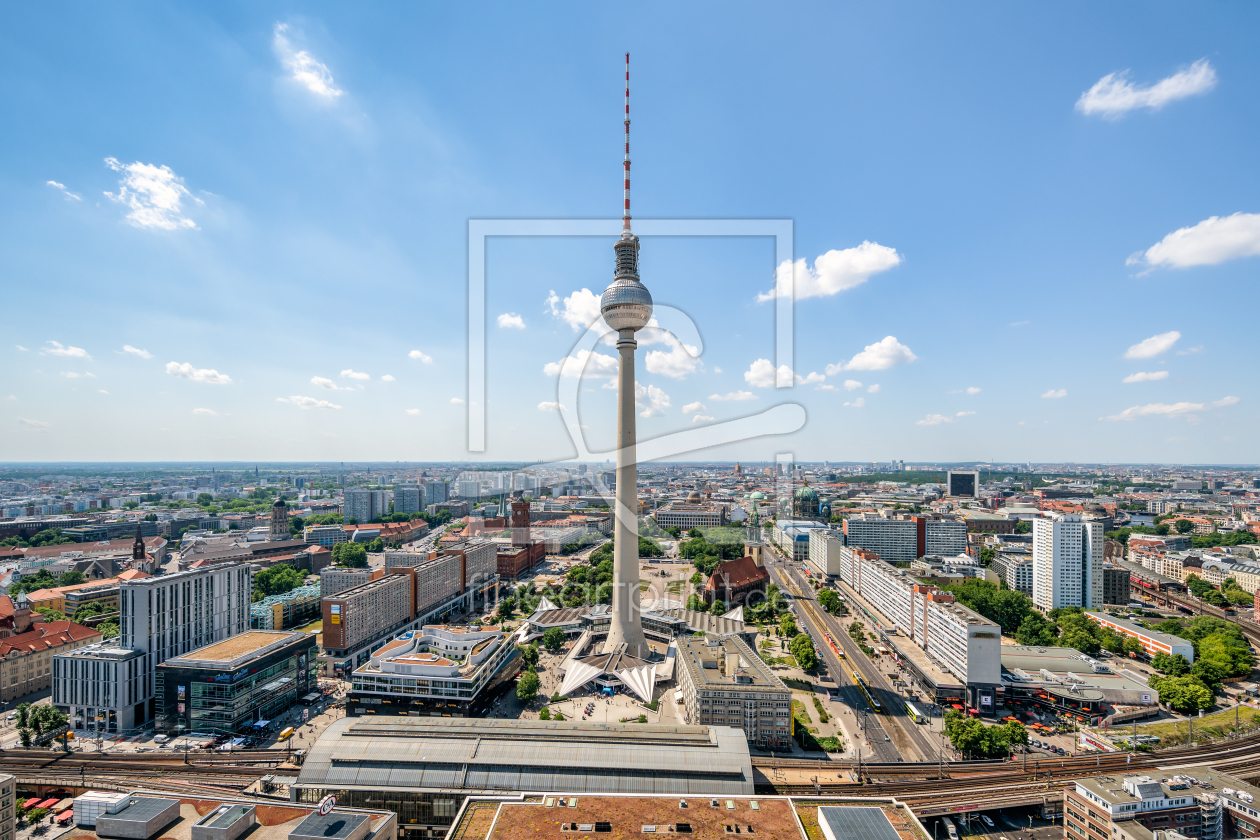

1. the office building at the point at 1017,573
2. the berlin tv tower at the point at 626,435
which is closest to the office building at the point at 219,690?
the berlin tv tower at the point at 626,435

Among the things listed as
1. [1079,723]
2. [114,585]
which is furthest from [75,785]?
[1079,723]

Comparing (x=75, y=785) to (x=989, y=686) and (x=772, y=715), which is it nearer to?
(x=772, y=715)

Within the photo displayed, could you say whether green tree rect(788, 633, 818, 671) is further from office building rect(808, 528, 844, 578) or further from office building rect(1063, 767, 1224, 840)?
office building rect(808, 528, 844, 578)

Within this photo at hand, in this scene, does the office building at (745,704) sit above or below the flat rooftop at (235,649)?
below

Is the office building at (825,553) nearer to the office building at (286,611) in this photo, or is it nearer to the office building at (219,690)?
the office building at (286,611)

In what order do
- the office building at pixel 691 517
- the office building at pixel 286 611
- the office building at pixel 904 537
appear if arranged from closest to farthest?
the office building at pixel 286 611 → the office building at pixel 904 537 → the office building at pixel 691 517

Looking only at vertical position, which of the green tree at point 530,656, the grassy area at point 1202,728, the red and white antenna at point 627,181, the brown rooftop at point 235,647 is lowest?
the grassy area at point 1202,728

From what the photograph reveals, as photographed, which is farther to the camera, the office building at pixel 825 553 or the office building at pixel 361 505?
the office building at pixel 361 505
